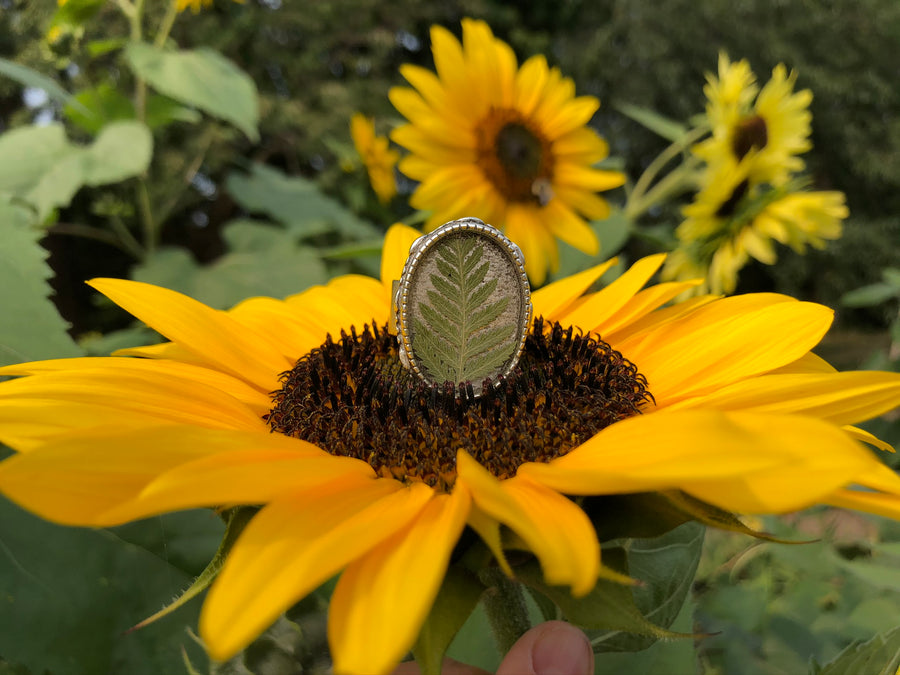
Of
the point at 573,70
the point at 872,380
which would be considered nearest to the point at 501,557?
the point at 872,380

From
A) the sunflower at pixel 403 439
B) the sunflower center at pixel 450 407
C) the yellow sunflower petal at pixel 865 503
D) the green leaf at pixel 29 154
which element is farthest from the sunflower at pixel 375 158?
the yellow sunflower petal at pixel 865 503

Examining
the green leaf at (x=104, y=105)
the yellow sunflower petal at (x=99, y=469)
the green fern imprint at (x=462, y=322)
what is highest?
the green leaf at (x=104, y=105)

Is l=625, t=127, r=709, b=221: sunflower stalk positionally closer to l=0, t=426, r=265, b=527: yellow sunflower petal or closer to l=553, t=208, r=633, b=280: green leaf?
l=553, t=208, r=633, b=280: green leaf

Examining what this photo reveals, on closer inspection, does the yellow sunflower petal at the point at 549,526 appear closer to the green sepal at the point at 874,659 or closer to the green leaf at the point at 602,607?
the green leaf at the point at 602,607

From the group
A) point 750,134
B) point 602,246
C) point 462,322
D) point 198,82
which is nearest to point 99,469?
point 462,322

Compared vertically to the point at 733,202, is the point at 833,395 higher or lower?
lower

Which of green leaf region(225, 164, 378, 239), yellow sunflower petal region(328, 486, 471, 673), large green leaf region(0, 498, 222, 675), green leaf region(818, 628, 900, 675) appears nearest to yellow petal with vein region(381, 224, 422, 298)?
large green leaf region(0, 498, 222, 675)

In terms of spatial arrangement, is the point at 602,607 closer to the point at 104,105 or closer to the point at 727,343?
the point at 727,343
